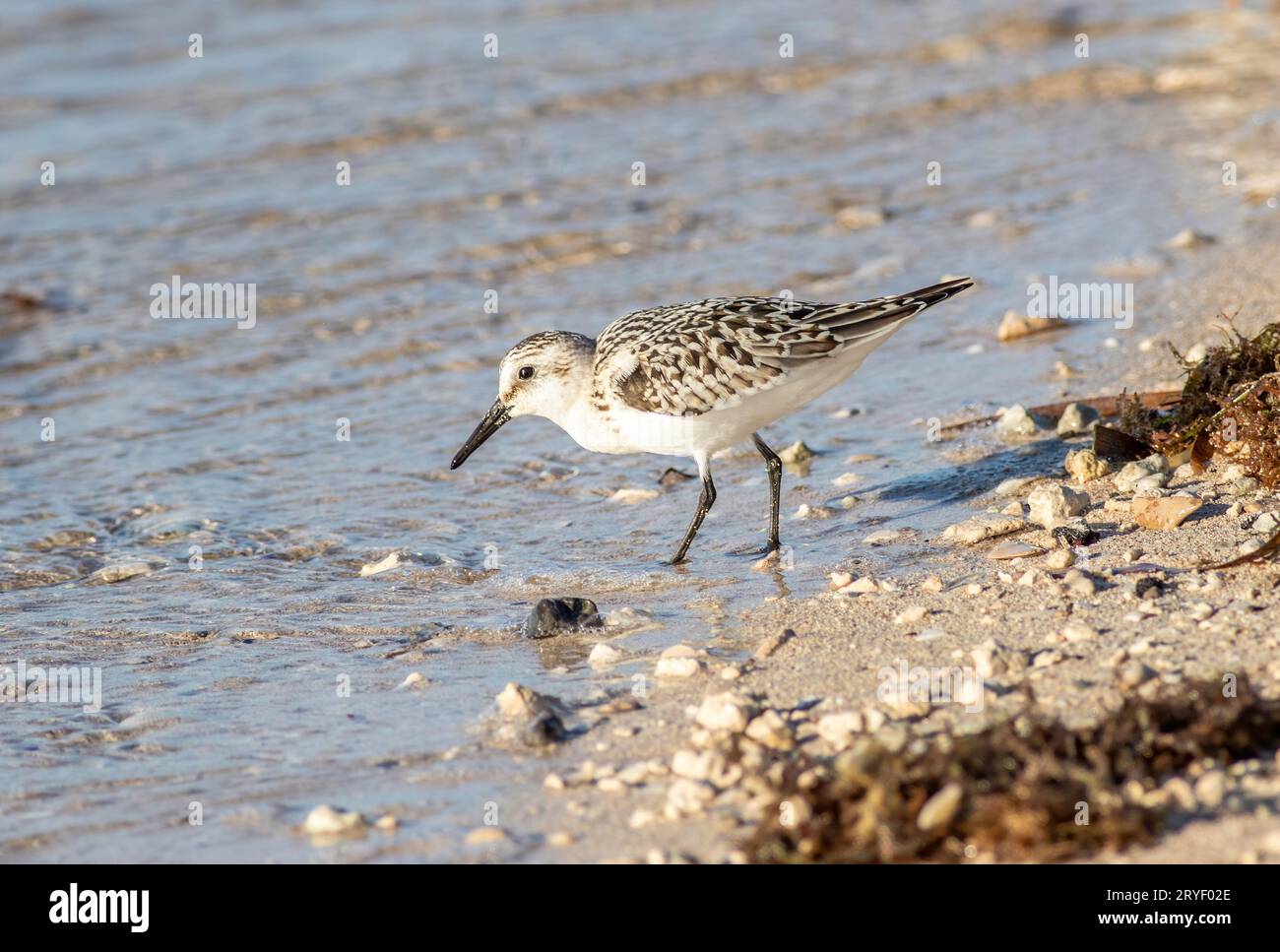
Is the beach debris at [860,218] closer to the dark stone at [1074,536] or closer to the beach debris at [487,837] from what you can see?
the dark stone at [1074,536]

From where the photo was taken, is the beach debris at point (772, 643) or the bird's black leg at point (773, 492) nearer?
the beach debris at point (772, 643)

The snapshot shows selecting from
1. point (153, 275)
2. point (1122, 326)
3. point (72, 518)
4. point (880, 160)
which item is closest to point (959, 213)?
point (880, 160)

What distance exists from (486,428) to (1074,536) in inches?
108

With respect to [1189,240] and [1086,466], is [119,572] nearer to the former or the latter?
[1086,466]

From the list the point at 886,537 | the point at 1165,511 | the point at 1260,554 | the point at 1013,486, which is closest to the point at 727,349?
the point at 886,537

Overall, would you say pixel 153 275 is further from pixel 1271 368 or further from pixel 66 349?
pixel 1271 368

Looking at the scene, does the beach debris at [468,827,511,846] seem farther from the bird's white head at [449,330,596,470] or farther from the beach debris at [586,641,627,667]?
the bird's white head at [449,330,596,470]

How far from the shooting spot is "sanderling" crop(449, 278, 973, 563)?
6582 mm

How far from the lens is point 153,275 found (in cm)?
1163

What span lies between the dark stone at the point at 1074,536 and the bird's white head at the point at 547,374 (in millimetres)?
2133

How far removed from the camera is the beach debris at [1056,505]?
6.23m

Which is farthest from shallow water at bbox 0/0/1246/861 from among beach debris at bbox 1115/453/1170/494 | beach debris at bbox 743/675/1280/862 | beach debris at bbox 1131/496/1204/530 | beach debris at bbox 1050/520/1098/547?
beach debris at bbox 743/675/1280/862

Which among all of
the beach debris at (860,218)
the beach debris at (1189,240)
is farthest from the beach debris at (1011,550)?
the beach debris at (860,218)

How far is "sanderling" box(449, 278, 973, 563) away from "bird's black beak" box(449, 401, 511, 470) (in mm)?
329
